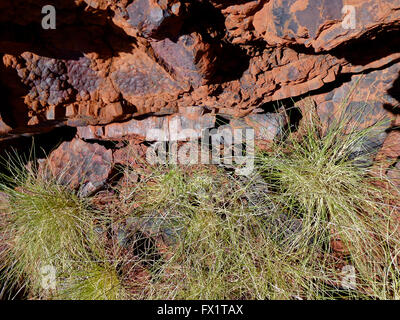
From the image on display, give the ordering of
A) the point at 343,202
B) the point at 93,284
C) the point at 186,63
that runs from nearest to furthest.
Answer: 1. the point at 186,63
2. the point at 343,202
3. the point at 93,284

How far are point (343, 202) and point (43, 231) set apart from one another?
1967 millimetres

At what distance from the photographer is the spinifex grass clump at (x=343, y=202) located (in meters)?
1.61

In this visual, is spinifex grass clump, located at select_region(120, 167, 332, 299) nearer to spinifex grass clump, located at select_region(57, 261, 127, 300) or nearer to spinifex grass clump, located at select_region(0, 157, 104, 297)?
spinifex grass clump, located at select_region(57, 261, 127, 300)

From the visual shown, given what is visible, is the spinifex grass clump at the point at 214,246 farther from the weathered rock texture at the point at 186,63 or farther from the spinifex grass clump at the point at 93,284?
the weathered rock texture at the point at 186,63

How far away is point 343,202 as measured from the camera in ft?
5.36

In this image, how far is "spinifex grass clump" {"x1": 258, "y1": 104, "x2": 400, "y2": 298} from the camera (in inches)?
63.3

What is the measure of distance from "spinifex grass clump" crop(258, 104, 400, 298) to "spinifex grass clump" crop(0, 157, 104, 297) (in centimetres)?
134

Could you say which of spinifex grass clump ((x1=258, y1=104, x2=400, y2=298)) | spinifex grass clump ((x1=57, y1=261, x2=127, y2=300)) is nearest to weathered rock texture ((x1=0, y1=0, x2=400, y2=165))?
spinifex grass clump ((x1=258, y1=104, x2=400, y2=298))

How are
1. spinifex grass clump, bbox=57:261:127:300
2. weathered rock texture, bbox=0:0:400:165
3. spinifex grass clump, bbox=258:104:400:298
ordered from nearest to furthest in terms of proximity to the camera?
1. weathered rock texture, bbox=0:0:400:165
2. spinifex grass clump, bbox=258:104:400:298
3. spinifex grass clump, bbox=57:261:127:300

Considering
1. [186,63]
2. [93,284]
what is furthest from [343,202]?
[93,284]

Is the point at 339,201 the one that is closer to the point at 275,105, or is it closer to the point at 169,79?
the point at 275,105

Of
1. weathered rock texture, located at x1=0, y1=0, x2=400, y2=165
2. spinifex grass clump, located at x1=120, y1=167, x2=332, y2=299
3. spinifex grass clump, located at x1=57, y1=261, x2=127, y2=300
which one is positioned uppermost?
weathered rock texture, located at x1=0, y1=0, x2=400, y2=165

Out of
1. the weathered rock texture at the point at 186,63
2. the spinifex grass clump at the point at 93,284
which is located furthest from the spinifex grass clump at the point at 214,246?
the weathered rock texture at the point at 186,63

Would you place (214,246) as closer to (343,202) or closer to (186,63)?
(343,202)
